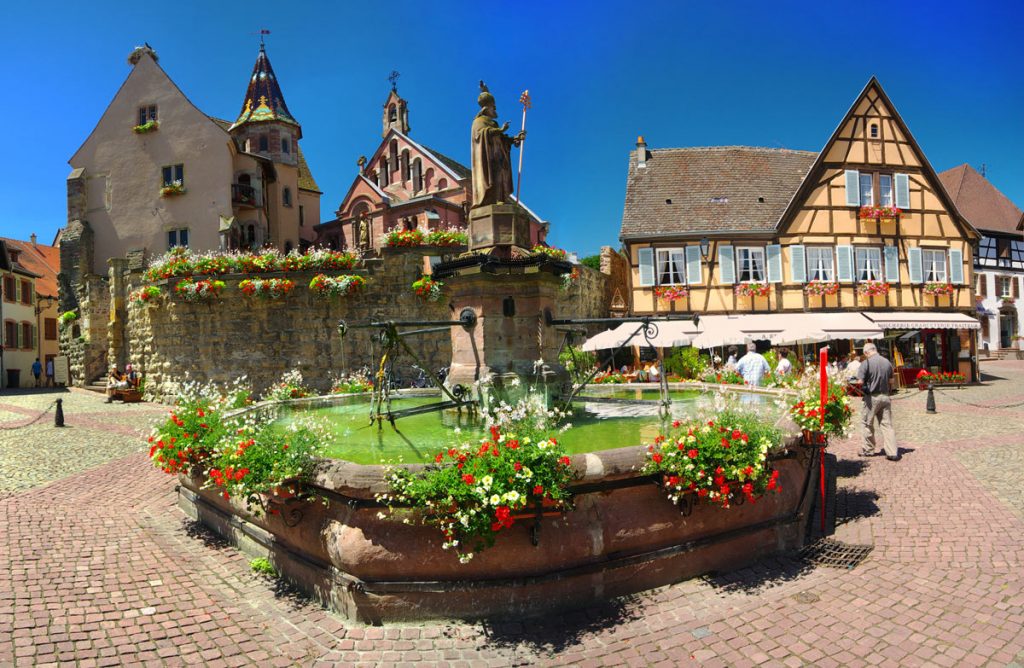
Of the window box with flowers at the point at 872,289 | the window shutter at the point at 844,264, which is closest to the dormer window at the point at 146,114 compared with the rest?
the window shutter at the point at 844,264

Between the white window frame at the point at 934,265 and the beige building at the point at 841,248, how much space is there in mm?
A: 45

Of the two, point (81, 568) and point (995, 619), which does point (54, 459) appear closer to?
point (81, 568)

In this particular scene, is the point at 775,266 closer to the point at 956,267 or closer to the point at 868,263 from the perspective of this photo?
the point at 868,263

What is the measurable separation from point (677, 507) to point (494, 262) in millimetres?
3547

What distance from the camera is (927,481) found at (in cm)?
801

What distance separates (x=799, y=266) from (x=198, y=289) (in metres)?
21.2

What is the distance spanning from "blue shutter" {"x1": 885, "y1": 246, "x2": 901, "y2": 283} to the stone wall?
57.0 feet

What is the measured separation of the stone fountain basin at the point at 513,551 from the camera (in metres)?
4.41

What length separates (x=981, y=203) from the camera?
4003cm

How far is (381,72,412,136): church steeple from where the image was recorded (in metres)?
46.6

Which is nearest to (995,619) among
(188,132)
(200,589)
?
(200,589)

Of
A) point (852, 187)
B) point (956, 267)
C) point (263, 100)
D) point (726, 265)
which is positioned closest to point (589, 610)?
point (726, 265)

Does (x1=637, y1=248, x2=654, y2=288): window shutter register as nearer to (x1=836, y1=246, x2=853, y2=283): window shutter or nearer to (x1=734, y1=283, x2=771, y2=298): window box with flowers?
(x1=734, y1=283, x2=771, y2=298): window box with flowers

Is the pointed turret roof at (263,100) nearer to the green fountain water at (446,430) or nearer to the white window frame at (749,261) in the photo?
the white window frame at (749,261)
